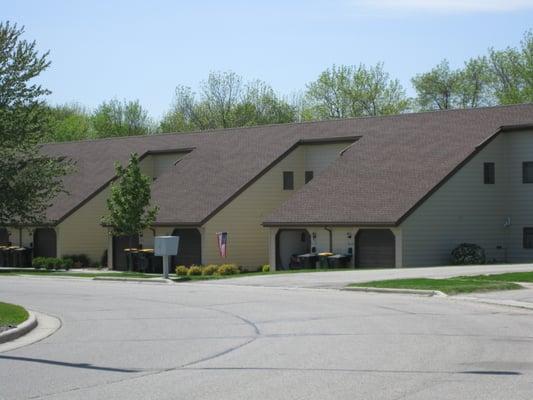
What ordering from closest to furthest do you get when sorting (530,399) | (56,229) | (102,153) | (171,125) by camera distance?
1. (530,399)
2. (56,229)
3. (102,153)
4. (171,125)

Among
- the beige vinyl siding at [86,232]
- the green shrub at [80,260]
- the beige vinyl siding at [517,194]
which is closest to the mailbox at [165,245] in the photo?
the green shrub at [80,260]

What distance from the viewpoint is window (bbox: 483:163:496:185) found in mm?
44812

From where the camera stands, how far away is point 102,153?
61.0 meters

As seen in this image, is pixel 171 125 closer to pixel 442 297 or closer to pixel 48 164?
pixel 48 164

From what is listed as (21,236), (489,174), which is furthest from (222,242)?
(21,236)

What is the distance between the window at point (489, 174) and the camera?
44812mm

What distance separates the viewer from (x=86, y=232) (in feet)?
176

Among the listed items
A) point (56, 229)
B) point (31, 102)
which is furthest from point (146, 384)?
point (56, 229)

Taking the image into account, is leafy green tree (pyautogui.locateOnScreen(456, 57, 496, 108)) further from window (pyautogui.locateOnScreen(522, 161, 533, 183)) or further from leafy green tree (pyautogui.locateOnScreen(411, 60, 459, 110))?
window (pyautogui.locateOnScreen(522, 161, 533, 183))

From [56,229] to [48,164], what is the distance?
60.3 ft

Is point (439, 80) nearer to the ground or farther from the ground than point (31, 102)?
farther from the ground

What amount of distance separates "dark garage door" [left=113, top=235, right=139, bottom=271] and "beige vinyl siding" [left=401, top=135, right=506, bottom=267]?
52.1 feet

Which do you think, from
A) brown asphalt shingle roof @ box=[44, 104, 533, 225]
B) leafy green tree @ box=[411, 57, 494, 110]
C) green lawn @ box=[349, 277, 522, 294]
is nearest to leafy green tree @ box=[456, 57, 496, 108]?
leafy green tree @ box=[411, 57, 494, 110]

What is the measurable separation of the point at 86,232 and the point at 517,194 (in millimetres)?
22547
